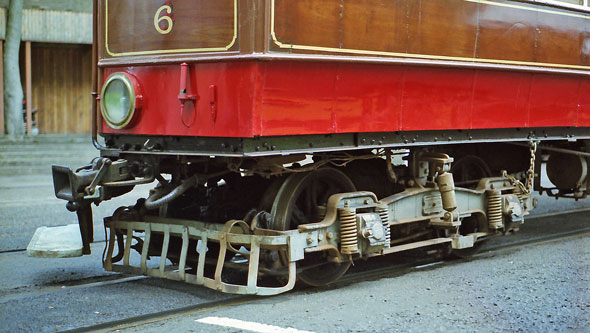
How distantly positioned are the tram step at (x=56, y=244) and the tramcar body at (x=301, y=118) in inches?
11.5

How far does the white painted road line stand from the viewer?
5.59m

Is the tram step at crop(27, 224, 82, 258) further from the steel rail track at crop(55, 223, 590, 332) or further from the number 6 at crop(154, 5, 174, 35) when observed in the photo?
the number 6 at crop(154, 5, 174, 35)

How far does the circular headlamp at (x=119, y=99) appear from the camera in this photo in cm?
664

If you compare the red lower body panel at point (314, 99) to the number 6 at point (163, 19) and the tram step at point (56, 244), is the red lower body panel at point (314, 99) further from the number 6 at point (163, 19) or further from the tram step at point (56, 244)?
the tram step at point (56, 244)

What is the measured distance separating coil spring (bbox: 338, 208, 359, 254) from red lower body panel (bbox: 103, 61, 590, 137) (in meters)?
0.71

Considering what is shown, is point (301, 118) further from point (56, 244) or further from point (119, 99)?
point (56, 244)

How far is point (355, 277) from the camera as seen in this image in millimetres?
7570

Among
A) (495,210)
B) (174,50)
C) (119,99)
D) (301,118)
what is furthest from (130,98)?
(495,210)

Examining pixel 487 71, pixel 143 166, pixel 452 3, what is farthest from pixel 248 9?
pixel 487 71

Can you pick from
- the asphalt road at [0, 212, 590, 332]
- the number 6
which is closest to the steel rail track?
the asphalt road at [0, 212, 590, 332]

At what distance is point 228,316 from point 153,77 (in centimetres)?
205

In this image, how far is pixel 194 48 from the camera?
630 centimetres

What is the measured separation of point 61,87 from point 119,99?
1969cm

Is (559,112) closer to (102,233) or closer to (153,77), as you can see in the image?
(153,77)
